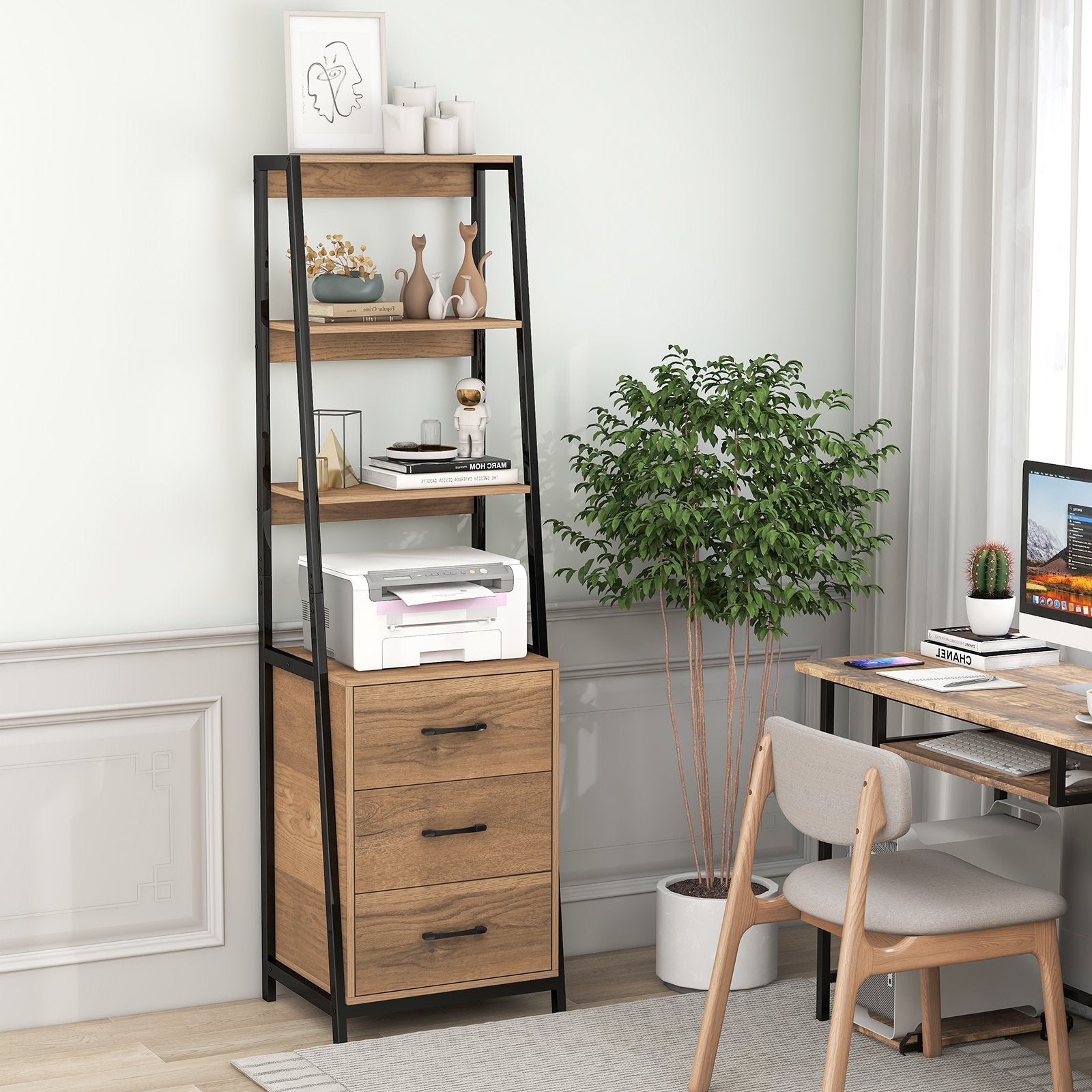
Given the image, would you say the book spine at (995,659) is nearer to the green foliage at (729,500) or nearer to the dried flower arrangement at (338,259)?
the green foliage at (729,500)

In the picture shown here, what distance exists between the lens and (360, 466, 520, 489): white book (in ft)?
11.2

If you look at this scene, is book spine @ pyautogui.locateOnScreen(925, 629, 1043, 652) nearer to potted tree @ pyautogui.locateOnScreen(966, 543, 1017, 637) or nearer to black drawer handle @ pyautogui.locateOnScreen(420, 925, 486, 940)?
potted tree @ pyautogui.locateOnScreen(966, 543, 1017, 637)

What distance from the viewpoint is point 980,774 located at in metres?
3.07

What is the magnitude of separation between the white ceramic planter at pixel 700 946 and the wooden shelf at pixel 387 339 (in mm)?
1384

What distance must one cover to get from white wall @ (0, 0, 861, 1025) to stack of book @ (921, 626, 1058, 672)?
30.0 inches

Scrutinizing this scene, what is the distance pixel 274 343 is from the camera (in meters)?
3.57

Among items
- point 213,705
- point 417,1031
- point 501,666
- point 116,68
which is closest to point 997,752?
point 501,666

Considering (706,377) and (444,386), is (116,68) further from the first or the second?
(706,377)

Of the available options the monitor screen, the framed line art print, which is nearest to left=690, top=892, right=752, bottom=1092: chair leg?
the monitor screen

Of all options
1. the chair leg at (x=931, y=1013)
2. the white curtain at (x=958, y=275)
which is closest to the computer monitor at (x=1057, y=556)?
the white curtain at (x=958, y=275)

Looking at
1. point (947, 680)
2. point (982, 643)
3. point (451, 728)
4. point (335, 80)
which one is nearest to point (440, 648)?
point (451, 728)

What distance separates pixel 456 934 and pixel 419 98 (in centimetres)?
182

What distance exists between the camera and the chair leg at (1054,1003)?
9.36 feet

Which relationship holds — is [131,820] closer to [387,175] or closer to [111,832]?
[111,832]
